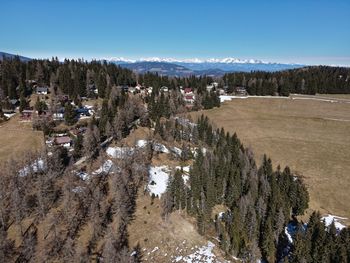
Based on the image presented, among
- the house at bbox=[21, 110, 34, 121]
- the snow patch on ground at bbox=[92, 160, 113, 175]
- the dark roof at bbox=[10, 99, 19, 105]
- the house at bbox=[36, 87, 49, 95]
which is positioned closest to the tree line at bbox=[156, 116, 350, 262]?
the snow patch on ground at bbox=[92, 160, 113, 175]

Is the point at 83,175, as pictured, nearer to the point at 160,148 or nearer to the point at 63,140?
the point at 63,140

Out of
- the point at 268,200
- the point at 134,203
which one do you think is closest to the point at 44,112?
the point at 134,203

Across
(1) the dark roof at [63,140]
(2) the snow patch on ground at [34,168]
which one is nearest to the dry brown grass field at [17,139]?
(1) the dark roof at [63,140]

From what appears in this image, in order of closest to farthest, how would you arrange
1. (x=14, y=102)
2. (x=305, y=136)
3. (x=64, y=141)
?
(x=64, y=141) → (x=305, y=136) → (x=14, y=102)

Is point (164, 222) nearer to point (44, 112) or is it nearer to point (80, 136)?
point (80, 136)

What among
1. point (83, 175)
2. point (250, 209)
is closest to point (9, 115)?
point (83, 175)

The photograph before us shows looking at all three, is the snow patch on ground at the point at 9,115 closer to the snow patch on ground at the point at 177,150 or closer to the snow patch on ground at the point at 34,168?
the snow patch on ground at the point at 34,168
